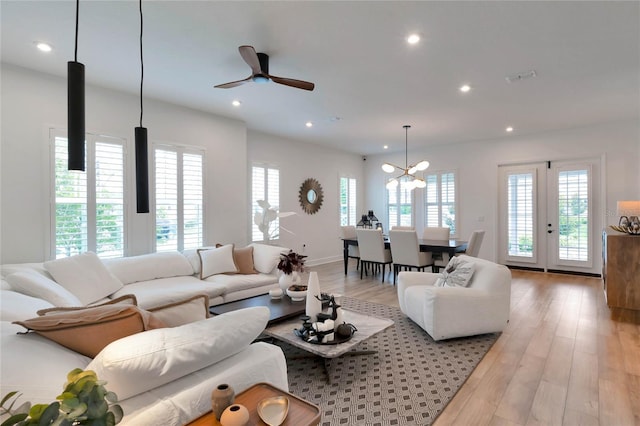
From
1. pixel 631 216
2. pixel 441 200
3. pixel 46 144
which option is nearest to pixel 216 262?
pixel 46 144

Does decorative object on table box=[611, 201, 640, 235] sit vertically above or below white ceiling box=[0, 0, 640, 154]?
below

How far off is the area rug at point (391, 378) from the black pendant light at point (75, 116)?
194cm

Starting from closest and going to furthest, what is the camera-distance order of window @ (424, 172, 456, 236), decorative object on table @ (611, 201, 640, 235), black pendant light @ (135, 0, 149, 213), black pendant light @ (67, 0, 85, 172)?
black pendant light @ (67, 0, 85, 172), black pendant light @ (135, 0, 149, 213), decorative object on table @ (611, 201, 640, 235), window @ (424, 172, 456, 236)

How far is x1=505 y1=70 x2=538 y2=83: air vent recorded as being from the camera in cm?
351

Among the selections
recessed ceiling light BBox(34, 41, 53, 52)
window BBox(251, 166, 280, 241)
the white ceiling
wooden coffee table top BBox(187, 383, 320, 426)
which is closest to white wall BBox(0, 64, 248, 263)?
the white ceiling

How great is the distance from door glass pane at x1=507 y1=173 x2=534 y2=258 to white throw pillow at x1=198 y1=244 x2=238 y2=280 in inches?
225

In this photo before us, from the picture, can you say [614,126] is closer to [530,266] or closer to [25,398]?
[530,266]

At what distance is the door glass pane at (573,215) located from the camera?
5.88 meters

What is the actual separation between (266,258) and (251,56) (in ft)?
8.36

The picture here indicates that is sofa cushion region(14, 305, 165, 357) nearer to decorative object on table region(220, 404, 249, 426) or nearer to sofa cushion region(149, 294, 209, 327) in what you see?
sofa cushion region(149, 294, 209, 327)

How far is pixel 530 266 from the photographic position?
650 centimetres

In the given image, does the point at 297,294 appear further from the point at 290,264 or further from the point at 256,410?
the point at 256,410

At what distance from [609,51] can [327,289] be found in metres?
4.34

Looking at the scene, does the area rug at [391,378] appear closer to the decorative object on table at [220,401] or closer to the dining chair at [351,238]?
the decorative object on table at [220,401]
